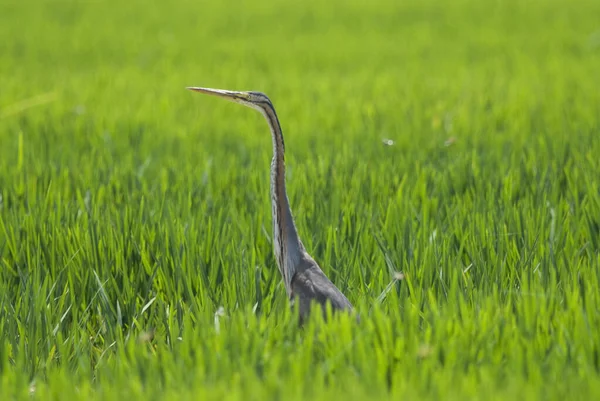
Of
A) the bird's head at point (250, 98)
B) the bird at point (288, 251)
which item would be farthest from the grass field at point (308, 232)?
the bird's head at point (250, 98)

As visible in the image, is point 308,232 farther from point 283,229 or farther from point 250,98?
point 250,98

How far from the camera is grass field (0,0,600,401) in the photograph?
2.43 m

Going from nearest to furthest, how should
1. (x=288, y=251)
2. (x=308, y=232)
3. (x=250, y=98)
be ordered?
(x=250, y=98)
(x=288, y=251)
(x=308, y=232)

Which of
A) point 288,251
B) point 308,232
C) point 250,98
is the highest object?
point 250,98

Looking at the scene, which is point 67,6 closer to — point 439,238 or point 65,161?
point 65,161

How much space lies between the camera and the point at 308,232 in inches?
151

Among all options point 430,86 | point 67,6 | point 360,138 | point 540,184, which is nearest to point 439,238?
point 540,184

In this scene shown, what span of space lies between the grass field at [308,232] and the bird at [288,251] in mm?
116

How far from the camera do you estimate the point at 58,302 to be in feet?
10.4

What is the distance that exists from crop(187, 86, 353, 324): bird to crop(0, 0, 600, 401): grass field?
116 millimetres

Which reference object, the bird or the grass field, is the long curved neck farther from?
the grass field

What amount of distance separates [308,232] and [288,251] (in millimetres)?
801

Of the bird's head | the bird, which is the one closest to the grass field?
the bird

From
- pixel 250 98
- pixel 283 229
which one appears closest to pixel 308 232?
pixel 283 229
